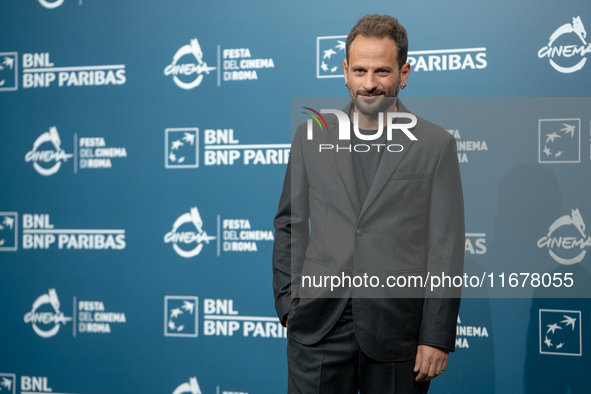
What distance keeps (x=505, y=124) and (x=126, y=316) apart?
2270mm

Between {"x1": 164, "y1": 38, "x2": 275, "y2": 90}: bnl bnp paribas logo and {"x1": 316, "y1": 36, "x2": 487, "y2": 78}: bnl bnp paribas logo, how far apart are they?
0.91 ft

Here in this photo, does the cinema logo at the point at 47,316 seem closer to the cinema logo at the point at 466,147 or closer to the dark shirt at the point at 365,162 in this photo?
the dark shirt at the point at 365,162

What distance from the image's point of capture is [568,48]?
2.36m

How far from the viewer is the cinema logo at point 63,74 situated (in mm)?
2891

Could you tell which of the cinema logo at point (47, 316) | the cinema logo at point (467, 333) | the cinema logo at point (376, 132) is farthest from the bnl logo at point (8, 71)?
the cinema logo at point (467, 333)

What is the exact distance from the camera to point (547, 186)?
2.37 m

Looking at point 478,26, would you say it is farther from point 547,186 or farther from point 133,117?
point 133,117

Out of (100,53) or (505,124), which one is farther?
(100,53)

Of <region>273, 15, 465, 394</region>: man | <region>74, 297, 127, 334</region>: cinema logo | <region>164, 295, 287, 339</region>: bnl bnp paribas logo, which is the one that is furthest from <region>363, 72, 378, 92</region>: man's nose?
<region>74, 297, 127, 334</region>: cinema logo

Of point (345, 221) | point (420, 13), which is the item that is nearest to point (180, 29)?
point (420, 13)

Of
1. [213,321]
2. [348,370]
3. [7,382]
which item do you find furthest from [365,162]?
[7,382]

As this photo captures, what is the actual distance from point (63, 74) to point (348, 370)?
244 centimetres

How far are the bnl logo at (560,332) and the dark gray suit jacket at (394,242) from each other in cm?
112

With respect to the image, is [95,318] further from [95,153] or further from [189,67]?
[189,67]
